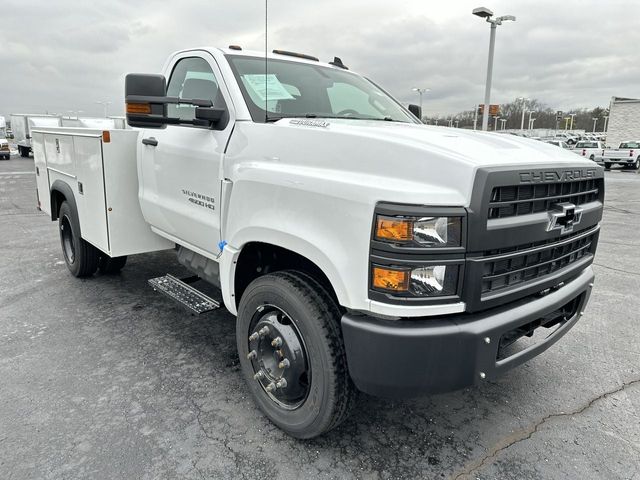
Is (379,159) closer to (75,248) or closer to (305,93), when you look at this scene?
(305,93)

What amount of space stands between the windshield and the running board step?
4.49 ft

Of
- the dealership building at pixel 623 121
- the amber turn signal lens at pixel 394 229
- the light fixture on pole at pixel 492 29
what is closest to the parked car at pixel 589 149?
the dealership building at pixel 623 121

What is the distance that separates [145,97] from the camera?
274 cm

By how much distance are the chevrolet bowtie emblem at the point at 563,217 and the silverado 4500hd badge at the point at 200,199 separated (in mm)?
1972

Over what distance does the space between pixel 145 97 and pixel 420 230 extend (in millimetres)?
1790

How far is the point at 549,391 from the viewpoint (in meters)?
3.17

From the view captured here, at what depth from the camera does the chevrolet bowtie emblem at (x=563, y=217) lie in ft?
7.50

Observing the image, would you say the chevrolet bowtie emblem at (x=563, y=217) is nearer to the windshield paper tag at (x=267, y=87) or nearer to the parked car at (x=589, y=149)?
the windshield paper tag at (x=267, y=87)

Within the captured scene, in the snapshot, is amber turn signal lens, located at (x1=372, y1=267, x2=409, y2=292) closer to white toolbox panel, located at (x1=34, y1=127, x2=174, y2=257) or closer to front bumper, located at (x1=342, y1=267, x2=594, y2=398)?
front bumper, located at (x1=342, y1=267, x2=594, y2=398)

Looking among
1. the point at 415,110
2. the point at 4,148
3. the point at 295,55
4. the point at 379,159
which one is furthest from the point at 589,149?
the point at 4,148

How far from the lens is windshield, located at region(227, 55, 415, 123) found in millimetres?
3047

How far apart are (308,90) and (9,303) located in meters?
3.55

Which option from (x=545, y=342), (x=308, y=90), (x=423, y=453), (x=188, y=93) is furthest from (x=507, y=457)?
(x=188, y=93)

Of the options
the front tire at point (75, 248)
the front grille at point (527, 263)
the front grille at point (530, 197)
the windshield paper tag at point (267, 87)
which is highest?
the windshield paper tag at point (267, 87)
